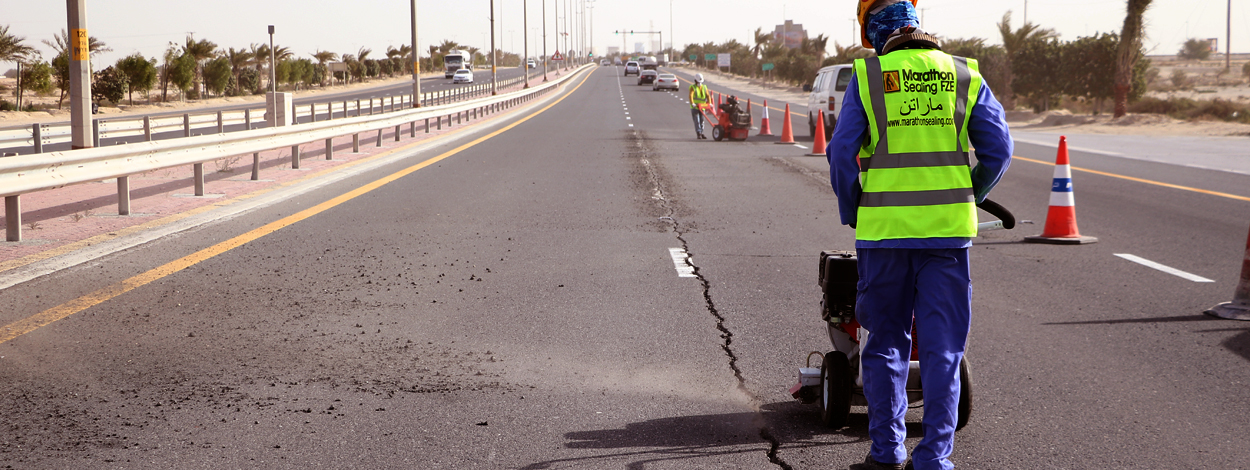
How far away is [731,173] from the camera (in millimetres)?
16297

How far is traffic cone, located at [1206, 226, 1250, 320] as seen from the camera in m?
6.38

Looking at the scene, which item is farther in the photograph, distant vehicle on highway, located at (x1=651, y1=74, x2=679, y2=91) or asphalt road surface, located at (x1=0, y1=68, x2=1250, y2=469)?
distant vehicle on highway, located at (x1=651, y1=74, x2=679, y2=91)

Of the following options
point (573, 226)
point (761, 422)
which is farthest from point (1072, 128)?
point (761, 422)

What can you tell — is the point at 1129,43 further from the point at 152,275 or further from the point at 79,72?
the point at 152,275

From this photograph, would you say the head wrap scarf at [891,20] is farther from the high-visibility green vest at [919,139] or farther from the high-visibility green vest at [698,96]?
the high-visibility green vest at [698,96]

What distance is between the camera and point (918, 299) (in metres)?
3.48

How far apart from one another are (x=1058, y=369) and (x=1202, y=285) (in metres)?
3.01

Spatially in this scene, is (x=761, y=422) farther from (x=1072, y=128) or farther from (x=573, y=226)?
(x=1072, y=128)

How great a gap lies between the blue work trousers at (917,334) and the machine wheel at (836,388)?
→ 46cm

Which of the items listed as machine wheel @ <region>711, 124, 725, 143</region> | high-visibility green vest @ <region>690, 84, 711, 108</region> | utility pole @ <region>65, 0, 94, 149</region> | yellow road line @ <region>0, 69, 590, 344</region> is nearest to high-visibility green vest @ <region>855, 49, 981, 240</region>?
yellow road line @ <region>0, 69, 590, 344</region>

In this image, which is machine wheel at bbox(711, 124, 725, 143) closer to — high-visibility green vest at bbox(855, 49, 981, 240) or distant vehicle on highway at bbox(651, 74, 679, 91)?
high-visibility green vest at bbox(855, 49, 981, 240)

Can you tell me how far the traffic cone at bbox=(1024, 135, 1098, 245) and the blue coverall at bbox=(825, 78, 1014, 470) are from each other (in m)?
6.45

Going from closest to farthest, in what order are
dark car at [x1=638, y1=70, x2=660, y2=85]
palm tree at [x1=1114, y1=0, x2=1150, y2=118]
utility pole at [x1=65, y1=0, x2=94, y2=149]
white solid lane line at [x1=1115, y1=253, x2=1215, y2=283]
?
1. white solid lane line at [x1=1115, y1=253, x2=1215, y2=283]
2. utility pole at [x1=65, y1=0, x2=94, y2=149]
3. palm tree at [x1=1114, y1=0, x2=1150, y2=118]
4. dark car at [x1=638, y1=70, x2=660, y2=85]

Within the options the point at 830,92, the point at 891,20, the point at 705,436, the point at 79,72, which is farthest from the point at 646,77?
the point at 891,20
